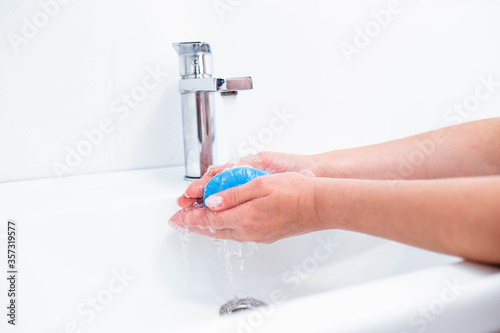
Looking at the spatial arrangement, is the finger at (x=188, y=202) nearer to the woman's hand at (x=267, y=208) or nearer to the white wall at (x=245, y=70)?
the woman's hand at (x=267, y=208)

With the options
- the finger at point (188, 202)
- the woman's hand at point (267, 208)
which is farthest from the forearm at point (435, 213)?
the finger at point (188, 202)

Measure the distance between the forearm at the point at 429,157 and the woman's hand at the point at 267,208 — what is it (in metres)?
0.15

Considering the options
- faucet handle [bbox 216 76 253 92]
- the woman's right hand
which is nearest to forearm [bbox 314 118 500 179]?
the woman's right hand

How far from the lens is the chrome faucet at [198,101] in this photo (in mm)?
541

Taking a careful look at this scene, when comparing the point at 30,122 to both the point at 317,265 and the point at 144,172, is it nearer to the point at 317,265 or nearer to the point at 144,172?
the point at 144,172

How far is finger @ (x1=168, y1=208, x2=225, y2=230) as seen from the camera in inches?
17.8

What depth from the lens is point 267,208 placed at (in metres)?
0.43

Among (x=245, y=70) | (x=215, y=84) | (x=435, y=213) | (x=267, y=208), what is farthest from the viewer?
(x=245, y=70)

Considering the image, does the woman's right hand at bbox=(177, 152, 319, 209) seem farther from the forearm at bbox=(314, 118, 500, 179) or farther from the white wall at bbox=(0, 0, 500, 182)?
the white wall at bbox=(0, 0, 500, 182)

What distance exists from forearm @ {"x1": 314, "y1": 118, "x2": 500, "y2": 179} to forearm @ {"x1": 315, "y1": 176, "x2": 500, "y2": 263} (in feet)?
0.61

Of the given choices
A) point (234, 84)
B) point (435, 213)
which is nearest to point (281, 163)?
point (234, 84)

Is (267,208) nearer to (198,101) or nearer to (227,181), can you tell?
(227,181)

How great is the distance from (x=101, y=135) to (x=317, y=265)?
345 mm

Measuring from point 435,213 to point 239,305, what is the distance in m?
0.29
